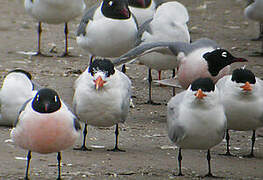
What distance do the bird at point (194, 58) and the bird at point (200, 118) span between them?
1775 mm

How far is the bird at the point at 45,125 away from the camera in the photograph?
523 cm

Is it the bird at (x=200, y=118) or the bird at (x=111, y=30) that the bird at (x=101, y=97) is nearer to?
the bird at (x=200, y=118)

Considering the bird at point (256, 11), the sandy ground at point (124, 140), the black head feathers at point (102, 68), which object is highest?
the black head feathers at point (102, 68)

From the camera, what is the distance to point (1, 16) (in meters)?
13.8

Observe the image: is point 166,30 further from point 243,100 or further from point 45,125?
point 45,125

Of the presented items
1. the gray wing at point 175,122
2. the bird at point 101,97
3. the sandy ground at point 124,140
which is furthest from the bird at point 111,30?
the gray wing at point 175,122

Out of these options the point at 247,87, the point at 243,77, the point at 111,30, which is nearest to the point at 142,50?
the point at 111,30

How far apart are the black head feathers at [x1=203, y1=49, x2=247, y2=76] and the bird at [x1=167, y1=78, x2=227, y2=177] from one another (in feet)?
5.77

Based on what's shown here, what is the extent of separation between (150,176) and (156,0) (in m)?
4.95

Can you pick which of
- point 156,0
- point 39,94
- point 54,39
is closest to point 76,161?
point 39,94

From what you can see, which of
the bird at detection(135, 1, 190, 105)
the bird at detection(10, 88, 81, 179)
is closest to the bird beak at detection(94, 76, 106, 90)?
the bird at detection(10, 88, 81, 179)

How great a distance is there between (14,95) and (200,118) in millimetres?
2123

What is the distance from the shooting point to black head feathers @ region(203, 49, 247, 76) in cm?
732

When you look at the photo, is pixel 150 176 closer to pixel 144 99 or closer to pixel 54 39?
pixel 144 99
